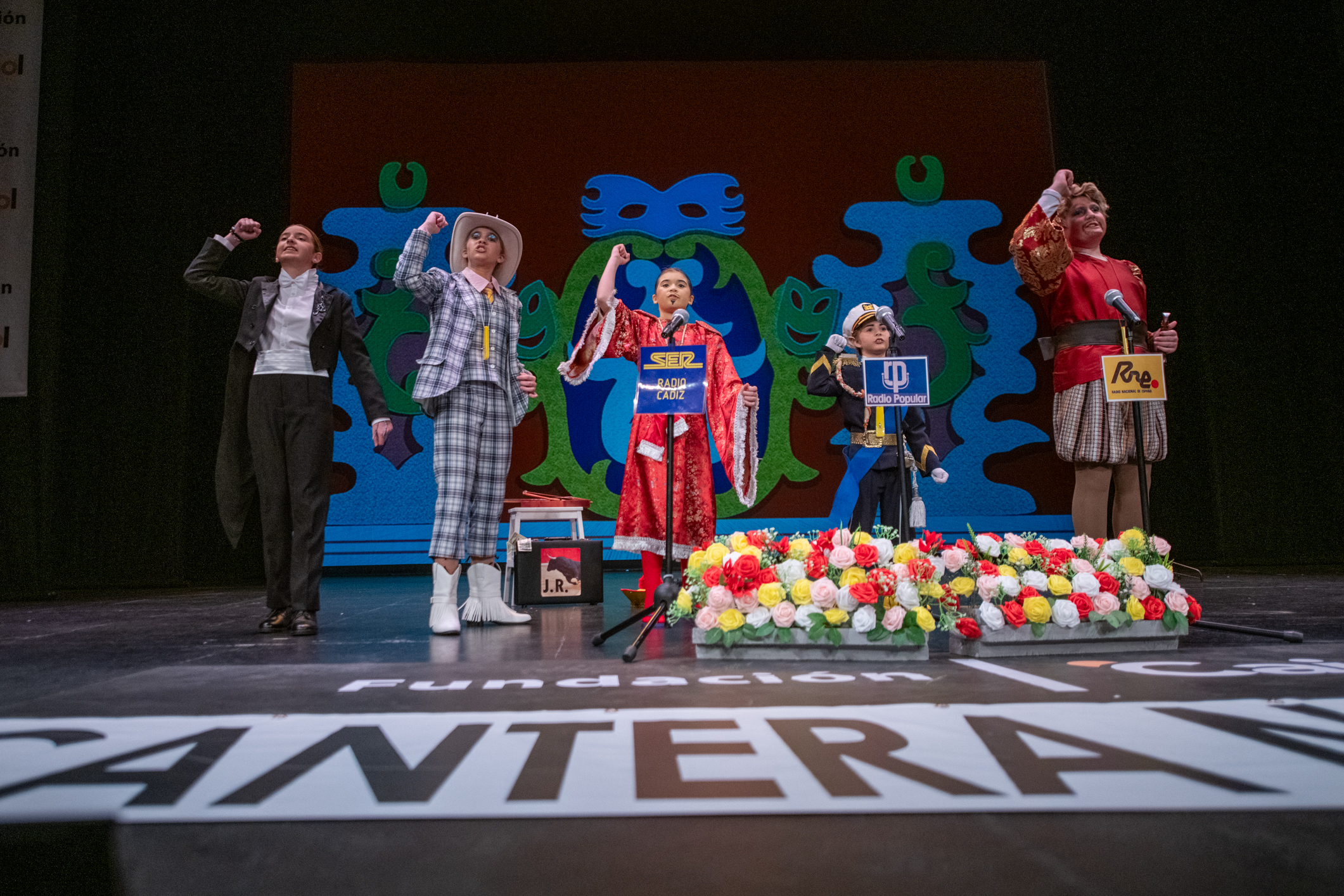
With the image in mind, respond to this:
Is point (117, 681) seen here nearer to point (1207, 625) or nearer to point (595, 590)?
point (595, 590)

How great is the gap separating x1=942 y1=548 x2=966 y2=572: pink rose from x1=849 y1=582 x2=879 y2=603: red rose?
11.6 inches

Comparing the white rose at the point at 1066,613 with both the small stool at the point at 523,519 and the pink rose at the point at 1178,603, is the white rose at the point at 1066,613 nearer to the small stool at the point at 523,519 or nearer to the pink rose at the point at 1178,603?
the pink rose at the point at 1178,603

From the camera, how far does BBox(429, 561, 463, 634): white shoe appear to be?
111 inches

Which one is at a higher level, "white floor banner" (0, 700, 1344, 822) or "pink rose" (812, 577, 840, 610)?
"pink rose" (812, 577, 840, 610)

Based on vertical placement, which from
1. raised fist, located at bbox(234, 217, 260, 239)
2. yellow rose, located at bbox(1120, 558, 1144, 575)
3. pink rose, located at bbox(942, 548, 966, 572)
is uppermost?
raised fist, located at bbox(234, 217, 260, 239)

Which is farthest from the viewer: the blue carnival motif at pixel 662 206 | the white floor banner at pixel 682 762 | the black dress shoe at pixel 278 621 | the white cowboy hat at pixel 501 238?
the blue carnival motif at pixel 662 206

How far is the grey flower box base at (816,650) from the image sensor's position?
213cm

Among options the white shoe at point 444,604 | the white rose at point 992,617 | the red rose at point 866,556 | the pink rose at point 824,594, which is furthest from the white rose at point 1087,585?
the white shoe at point 444,604

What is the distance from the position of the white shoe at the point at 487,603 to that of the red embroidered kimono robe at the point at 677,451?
0.51 meters

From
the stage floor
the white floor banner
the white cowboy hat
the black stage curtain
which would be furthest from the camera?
the black stage curtain

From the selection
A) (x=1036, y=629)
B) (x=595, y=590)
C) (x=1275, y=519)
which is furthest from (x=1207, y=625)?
(x=1275, y=519)

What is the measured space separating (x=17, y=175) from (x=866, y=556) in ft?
16.0

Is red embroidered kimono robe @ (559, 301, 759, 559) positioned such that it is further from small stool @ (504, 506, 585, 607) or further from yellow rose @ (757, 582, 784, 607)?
yellow rose @ (757, 582, 784, 607)

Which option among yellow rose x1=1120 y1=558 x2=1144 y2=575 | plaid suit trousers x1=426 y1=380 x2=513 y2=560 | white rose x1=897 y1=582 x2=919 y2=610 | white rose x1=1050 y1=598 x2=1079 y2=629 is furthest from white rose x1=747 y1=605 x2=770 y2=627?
plaid suit trousers x1=426 y1=380 x2=513 y2=560
